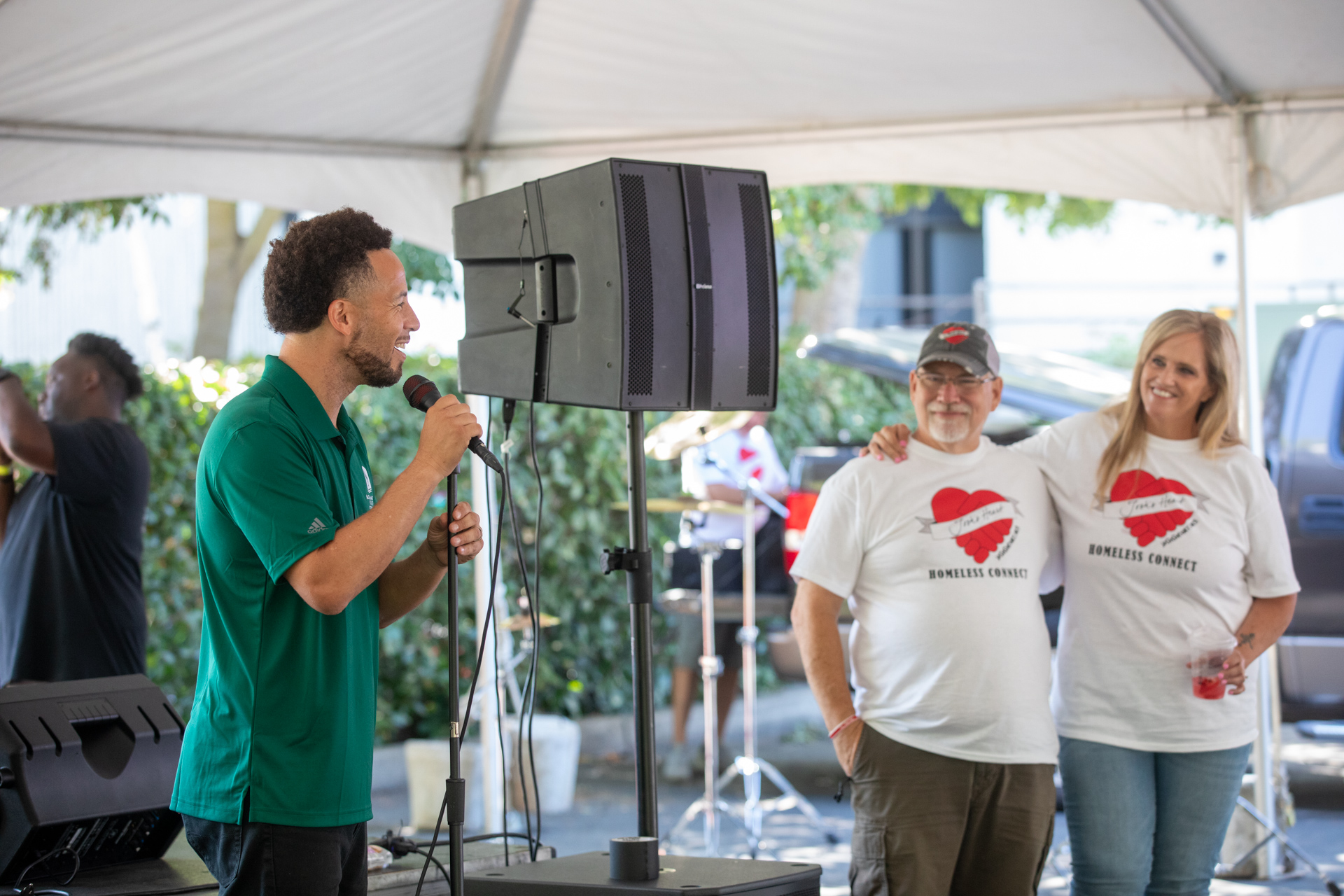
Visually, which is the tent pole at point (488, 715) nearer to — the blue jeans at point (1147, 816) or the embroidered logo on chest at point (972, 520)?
the embroidered logo on chest at point (972, 520)

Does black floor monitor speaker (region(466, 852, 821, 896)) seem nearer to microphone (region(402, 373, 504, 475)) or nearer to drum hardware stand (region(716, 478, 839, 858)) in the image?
microphone (region(402, 373, 504, 475))

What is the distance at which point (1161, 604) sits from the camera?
276 cm

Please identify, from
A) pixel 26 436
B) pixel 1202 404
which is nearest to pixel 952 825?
pixel 1202 404

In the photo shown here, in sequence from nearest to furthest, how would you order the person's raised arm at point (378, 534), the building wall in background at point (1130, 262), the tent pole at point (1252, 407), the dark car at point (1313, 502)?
the person's raised arm at point (378, 534) < the tent pole at point (1252, 407) < the dark car at point (1313, 502) < the building wall in background at point (1130, 262)

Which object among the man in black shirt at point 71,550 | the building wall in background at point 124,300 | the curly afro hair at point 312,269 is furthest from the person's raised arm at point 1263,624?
the building wall in background at point 124,300

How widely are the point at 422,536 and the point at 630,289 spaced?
157 inches

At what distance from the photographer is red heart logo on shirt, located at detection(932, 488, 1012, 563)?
273 cm

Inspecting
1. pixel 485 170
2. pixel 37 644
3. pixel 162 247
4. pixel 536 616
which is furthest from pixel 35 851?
pixel 162 247

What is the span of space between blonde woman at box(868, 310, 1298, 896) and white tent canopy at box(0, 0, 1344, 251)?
1305 millimetres

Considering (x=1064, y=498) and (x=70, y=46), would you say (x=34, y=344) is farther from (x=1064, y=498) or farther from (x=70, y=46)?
(x=1064, y=498)

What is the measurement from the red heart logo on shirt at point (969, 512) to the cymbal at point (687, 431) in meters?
1.84

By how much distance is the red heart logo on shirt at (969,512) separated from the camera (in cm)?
273

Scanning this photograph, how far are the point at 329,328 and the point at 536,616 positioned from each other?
2.20 feet

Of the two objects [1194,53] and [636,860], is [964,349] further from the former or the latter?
[1194,53]
